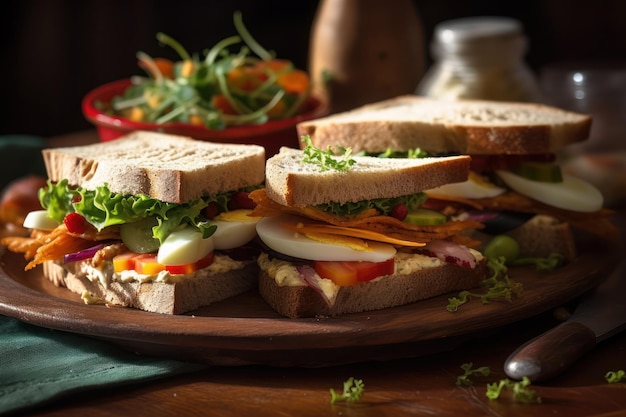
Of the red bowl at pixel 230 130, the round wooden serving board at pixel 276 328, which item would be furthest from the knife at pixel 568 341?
the red bowl at pixel 230 130

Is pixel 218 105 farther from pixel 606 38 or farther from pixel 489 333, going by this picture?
pixel 606 38

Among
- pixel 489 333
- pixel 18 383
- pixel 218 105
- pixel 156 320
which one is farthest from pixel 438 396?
pixel 218 105

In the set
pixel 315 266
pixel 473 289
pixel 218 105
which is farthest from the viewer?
pixel 218 105

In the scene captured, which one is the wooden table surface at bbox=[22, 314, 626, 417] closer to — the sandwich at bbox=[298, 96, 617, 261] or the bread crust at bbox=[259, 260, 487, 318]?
the bread crust at bbox=[259, 260, 487, 318]

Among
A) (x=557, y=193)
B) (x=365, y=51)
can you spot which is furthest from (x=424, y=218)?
(x=365, y=51)

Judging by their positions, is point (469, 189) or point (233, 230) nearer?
point (233, 230)

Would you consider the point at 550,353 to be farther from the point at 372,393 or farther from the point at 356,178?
the point at 356,178
